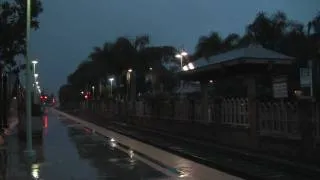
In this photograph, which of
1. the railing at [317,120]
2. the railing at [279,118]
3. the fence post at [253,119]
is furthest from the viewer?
the fence post at [253,119]

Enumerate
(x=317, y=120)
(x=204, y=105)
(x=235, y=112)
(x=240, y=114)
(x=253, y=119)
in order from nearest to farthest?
(x=317, y=120) < (x=253, y=119) < (x=240, y=114) < (x=235, y=112) < (x=204, y=105)

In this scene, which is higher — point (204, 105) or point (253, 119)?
point (204, 105)

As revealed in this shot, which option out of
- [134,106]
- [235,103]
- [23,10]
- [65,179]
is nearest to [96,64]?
[134,106]

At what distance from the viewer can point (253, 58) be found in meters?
21.0

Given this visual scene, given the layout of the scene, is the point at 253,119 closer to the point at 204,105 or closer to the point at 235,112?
the point at 235,112

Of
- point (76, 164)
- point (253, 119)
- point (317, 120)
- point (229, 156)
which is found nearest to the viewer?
point (317, 120)

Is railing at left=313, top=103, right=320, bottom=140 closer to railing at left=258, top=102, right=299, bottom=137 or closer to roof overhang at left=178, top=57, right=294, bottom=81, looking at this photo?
railing at left=258, top=102, right=299, bottom=137

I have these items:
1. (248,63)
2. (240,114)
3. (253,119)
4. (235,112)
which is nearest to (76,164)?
(253,119)

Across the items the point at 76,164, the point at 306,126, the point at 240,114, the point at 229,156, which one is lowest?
the point at 76,164

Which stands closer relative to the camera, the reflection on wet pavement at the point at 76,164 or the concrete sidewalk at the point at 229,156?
the concrete sidewalk at the point at 229,156

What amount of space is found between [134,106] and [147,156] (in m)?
29.5

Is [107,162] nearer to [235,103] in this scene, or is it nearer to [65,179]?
[65,179]

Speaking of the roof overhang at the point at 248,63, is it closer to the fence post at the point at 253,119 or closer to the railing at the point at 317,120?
the fence post at the point at 253,119

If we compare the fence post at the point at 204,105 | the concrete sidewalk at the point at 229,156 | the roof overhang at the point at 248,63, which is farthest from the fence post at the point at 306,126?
the fence post at the point at 204,105
